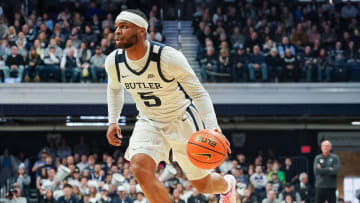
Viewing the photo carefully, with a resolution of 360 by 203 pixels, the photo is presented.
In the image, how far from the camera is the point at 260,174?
50.8 ft

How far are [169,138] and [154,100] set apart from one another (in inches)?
17.0

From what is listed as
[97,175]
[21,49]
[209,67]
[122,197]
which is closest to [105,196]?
[122,197]

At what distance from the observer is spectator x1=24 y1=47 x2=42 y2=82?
1645cm

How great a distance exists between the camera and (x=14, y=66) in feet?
54.0

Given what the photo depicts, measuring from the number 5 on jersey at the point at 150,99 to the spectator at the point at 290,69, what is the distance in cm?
1046

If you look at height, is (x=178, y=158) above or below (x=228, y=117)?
above

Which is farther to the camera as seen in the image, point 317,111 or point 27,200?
point 317,111

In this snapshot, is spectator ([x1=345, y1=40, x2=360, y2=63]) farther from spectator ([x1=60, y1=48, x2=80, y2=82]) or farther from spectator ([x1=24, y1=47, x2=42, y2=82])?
spectator ([x1=24, y1=47, x2=42, y2=82])

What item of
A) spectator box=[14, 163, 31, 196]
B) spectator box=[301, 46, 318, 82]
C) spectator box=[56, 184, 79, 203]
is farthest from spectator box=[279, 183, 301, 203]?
spectator box=[14, 163, 31, 196]

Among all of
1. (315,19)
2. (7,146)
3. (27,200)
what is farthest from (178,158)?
(7,146)

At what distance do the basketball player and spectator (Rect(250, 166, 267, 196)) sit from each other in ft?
27.0

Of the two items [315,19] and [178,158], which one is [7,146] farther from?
[178,158]

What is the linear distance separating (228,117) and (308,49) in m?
2.90

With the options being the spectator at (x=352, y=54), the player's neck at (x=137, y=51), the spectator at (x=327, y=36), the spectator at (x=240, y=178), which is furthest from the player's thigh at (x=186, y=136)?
the spectator at (x=327, y=36)
